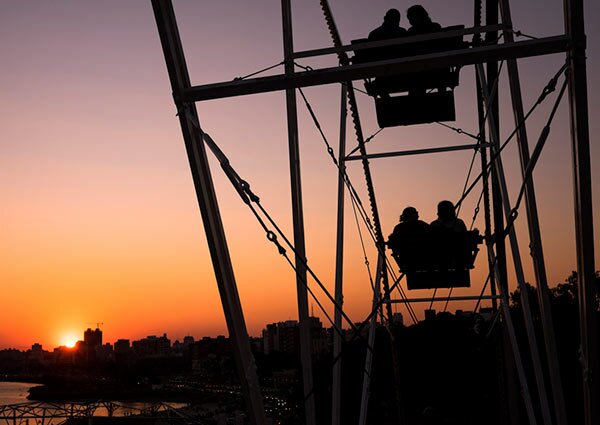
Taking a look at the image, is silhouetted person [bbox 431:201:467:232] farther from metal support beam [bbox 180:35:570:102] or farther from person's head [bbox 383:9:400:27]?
metal support beam [bbox 180:35:570:102]

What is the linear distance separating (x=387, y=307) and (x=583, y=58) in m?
7.57

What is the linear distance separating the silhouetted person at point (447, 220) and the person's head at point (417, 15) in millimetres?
2118

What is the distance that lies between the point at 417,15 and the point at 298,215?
9.65 feet

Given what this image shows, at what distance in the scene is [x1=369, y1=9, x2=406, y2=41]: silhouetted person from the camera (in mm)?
8414

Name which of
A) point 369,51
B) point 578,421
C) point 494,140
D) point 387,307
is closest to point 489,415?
point 578,421

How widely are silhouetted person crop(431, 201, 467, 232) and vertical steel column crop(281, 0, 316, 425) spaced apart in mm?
2014

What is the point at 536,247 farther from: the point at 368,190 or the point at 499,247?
the point at 368,190

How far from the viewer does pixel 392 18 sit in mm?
8648

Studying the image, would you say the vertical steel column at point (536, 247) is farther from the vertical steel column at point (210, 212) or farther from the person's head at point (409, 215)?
the vertical steel column at point (210, 212)

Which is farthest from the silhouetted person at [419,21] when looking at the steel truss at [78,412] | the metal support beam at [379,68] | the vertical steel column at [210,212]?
the steel truss at [78,412]

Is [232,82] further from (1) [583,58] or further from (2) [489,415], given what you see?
(2) [489,415]

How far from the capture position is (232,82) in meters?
5.71

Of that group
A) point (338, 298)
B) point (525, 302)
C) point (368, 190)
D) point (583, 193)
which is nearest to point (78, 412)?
point (368, 190)

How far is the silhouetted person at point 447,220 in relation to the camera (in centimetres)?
864
